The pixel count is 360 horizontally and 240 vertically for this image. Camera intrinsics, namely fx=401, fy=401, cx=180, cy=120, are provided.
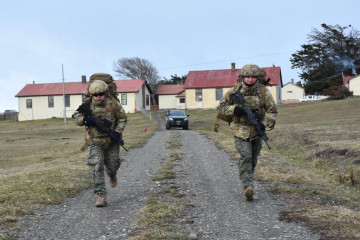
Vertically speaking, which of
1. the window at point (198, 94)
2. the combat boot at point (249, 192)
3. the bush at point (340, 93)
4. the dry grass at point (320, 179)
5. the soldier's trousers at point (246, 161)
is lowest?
the dry grass at point (320, 179)

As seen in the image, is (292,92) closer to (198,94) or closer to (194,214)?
(198,94)

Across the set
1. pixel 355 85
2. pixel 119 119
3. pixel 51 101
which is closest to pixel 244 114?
pixel 119 119

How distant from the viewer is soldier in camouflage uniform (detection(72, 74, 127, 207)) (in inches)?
249

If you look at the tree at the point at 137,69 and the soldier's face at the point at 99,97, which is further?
the tree at the point at 137,69

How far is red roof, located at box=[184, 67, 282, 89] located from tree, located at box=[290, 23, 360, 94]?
1339 cm

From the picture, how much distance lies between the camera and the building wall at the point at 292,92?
7411 cm

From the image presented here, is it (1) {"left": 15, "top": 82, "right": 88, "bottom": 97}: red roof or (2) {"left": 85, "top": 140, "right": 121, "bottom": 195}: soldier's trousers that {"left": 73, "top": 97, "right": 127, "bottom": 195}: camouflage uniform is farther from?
(1) {"left": 15, "top": 82, "right": 88, "bottom": 97}: red roof

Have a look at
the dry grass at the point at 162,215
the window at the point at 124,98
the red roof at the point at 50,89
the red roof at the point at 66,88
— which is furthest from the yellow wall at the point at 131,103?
the dry grass at the point at 162,215

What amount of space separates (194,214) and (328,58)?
69486 millimetres

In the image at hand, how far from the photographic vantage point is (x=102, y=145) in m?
6.52

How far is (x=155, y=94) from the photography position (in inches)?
3009

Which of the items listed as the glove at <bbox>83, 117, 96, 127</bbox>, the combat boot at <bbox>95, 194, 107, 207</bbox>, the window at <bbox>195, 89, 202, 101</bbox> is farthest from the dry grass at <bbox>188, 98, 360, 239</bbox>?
the window at <bbox>195, 89, 202, 101</bbox>

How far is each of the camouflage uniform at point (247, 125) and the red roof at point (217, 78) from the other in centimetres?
4935

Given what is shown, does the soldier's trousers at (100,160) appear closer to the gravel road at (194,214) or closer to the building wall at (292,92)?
the gravel road at (194,214)
